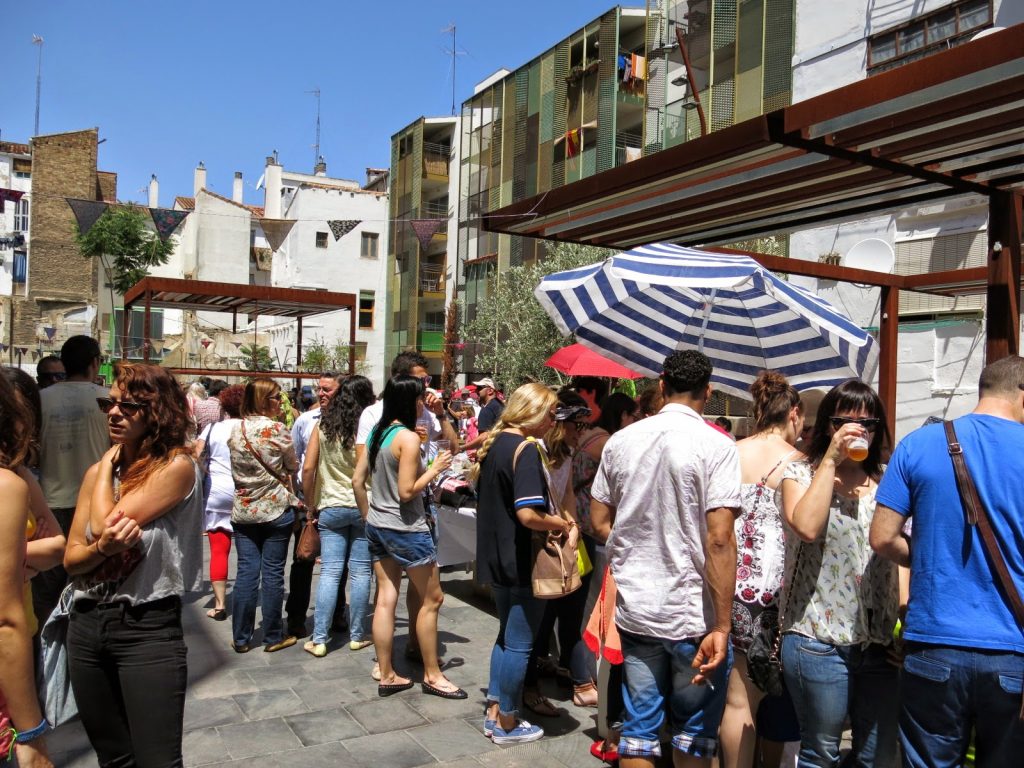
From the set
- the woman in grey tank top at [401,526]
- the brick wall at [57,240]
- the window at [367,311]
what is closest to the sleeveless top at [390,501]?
the woman in grey tank top at [401,526]

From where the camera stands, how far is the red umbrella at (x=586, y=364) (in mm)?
7473

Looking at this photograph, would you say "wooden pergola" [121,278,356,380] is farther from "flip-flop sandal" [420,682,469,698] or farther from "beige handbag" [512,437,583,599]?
"beige handbag" [512,437,583,599]

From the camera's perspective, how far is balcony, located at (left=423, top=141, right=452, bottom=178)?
39.8 metres

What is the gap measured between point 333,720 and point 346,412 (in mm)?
2101

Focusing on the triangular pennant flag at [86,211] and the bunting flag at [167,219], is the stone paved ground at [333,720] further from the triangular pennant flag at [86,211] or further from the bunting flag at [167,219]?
the bunting flag at [167,219]

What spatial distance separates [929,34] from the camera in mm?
17531

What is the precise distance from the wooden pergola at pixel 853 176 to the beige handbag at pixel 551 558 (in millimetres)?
1765

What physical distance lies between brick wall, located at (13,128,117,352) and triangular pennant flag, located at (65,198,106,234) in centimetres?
3474

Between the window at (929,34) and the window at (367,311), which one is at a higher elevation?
the window at (929,34)

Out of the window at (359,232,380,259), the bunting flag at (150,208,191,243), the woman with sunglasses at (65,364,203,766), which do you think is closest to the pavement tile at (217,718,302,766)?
the woman with sunglasses at (65,364,203,766)

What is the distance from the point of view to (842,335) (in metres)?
5.12

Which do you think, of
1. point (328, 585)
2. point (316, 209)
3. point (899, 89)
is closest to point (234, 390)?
point (328, 585)

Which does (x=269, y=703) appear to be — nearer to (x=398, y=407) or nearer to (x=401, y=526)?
(x=401, y=526)

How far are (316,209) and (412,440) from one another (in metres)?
40.9
